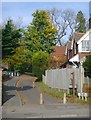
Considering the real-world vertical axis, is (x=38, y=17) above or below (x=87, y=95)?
above

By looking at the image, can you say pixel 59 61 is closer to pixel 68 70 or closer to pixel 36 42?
pixel 36 42

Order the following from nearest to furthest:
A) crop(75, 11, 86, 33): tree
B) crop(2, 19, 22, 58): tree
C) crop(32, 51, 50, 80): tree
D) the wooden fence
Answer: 1. the wooden fence
2. crop(2, 19, 22, 58): tree
3. crop(32, 51, 50, 80): tree
4. crop(75, 11, 86, 33): tree

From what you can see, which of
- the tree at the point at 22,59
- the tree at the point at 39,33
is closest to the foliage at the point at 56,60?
the tree at the point at 39,33

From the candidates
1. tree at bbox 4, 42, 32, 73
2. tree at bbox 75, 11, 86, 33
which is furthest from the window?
tree at bbox 75, 11, 86, 33

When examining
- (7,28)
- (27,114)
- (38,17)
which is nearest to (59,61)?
(38,17)

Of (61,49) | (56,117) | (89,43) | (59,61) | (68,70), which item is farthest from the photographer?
(61,49)

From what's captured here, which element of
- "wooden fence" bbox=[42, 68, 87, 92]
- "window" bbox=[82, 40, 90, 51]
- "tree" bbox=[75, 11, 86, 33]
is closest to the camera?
"wooden fence" bbox=[42, 68, 87, 92]

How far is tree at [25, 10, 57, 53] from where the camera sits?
53.3 m

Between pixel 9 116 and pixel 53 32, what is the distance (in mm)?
42077

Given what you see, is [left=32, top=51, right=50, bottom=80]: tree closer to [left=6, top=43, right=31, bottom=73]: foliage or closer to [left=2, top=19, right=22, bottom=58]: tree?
[left=6, top=43, right=31, bottom=73]: foliage

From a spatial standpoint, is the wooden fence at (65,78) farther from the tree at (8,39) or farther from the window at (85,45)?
the window at (85,45)

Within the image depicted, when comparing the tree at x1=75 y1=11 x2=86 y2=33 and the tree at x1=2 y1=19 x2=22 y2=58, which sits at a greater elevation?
the tree at x1=75 y1=11 x2=86 y2=33

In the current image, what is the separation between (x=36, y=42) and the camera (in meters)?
53.5

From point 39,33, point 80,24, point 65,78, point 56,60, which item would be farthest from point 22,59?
point 65,78
